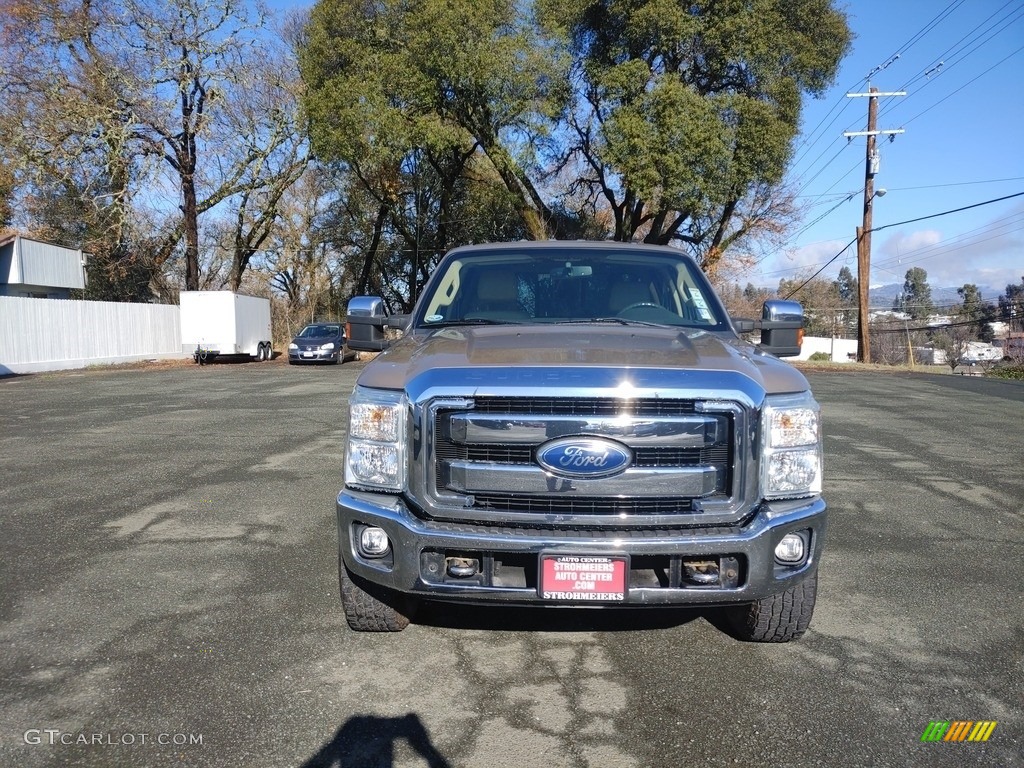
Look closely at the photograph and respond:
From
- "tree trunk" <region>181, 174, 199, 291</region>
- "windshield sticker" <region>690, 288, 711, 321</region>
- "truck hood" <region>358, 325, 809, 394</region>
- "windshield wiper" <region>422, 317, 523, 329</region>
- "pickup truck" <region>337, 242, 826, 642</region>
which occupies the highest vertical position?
"tree trunk" <region>181, 174, 199, 291</region>

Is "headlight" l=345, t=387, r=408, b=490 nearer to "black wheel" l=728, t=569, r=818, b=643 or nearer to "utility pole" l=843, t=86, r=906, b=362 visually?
"black wheel" l=728, t=569, r=818, b=643

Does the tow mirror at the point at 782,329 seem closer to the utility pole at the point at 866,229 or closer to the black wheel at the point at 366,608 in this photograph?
the black wheel at the point at 366,608

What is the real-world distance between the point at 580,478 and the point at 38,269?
32989 mm

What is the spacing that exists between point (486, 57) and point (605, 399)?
24.0m

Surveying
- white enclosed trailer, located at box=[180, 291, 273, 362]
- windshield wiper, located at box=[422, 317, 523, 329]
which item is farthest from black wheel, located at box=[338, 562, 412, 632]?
white enclosed trailer, located at box=[180, 291, 273, 362]

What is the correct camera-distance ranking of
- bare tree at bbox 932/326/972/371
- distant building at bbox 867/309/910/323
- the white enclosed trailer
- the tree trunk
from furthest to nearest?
distant building at bbox 867/309/910/323 → bare tree at bbox 932/326/972/371 → the tree trunk → the white enclosed trailer

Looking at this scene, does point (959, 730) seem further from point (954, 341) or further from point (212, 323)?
point (954, 341)

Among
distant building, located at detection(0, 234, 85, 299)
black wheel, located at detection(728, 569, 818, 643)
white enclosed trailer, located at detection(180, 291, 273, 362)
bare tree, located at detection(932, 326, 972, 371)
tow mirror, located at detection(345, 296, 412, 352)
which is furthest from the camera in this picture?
bare tree, located at detection(932, 326, 972, 371)

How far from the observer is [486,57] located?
24703 millimetres

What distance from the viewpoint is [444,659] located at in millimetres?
3514

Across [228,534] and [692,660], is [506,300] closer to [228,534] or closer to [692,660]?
[692,660]

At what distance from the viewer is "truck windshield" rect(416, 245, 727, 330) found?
4.52 m

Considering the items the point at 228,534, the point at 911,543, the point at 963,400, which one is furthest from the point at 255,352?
the point at 911,543

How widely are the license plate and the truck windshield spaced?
1.62m
